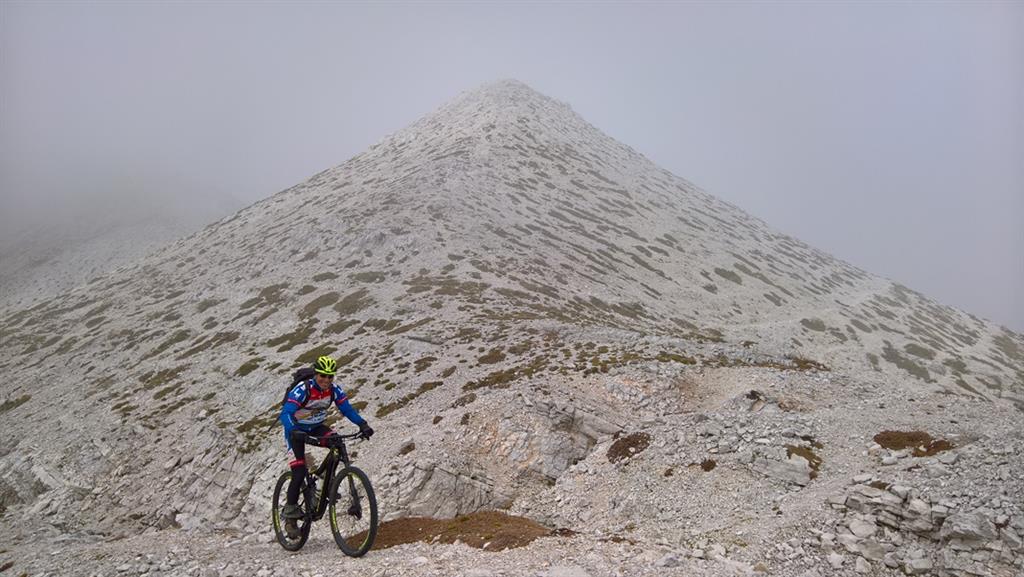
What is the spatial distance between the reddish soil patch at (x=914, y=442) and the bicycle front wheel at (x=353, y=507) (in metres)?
15.0

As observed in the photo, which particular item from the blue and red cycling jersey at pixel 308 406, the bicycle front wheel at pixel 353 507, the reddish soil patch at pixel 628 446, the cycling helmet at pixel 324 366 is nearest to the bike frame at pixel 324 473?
the bicycle front wheel at pixel 353 507

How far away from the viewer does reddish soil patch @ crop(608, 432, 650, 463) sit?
1828 centimetres

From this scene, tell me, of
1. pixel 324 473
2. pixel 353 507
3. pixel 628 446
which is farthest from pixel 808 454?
pixel 324 473

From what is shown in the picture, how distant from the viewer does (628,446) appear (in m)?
18.6

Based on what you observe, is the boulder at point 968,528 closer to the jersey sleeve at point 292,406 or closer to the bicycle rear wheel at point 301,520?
the bicycle rear wheel at point 301,520

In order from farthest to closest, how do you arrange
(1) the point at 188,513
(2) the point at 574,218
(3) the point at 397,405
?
(2) the point at 574,218 < (3) the point at 397,405 < (1) the point at 188,513

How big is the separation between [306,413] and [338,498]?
87.0 inches

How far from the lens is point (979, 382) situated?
70.7m

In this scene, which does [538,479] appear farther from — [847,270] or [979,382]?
[847,270]

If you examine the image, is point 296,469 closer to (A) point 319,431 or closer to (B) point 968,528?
(A) point 319,431

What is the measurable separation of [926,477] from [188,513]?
2875 centimetres

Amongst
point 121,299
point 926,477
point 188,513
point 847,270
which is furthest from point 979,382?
point 121,299

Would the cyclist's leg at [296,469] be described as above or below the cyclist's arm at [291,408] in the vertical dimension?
below

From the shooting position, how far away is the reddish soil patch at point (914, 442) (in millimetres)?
14461
